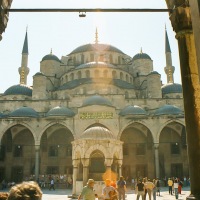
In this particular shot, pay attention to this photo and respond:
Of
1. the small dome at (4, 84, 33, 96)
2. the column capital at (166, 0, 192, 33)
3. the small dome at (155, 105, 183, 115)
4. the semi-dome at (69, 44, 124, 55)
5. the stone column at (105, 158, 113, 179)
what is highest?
the semi-dome at (69, 44, 124, 55)

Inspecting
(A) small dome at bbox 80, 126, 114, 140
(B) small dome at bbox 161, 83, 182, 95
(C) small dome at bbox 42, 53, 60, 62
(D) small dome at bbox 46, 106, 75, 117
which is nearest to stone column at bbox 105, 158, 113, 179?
(A) small dome at bbox 80, 126, 114, 140

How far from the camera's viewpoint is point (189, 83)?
393 centimetres

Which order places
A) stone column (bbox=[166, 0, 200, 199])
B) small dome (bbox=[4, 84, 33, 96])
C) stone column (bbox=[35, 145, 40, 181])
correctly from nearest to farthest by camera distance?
1. stone column (bbox=[166, 0, 200, 199])
2. stone column (bbox=[35, 145, 40, 181])
3. small dome (bbox=[4, 84, 33, 96])

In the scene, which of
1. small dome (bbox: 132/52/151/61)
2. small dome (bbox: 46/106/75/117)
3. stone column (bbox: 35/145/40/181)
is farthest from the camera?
small dome (bbox: 132/52/151/61)

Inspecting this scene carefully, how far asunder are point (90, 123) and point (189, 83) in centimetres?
2258

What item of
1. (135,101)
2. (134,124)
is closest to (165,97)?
(135,101)

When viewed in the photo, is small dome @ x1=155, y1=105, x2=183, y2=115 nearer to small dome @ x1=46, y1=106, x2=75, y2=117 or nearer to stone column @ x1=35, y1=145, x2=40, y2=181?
small dome @ x1=46, y1=106, x2=75, y2=117

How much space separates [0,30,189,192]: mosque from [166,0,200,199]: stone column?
1796 cm

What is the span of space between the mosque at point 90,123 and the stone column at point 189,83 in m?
18.0

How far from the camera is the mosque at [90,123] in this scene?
26.2 meters

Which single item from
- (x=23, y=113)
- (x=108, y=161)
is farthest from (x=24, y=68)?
(x=108, y=161)

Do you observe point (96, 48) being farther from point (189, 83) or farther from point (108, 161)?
point (189, 83)

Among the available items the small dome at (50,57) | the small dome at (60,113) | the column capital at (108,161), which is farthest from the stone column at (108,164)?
the small dome at (50,57)

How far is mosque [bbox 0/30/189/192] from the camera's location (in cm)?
2623
